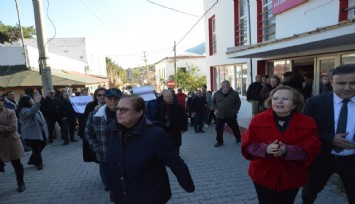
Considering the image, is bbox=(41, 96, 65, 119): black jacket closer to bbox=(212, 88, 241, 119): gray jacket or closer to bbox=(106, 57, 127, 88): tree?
bbox=(212, 88, 241, 119): gray jacket

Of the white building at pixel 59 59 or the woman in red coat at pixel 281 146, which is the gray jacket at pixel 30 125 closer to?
the white building at pixel 59 59

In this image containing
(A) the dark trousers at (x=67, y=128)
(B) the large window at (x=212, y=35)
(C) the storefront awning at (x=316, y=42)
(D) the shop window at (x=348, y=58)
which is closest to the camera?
(C) the storefront awning at (x=316, y=42)

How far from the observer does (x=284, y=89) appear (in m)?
2.38

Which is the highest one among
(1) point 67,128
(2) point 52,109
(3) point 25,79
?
(3) point 25,79

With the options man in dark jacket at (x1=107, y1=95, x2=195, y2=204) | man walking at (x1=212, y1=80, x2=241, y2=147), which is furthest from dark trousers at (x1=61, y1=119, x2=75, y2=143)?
man in dark jacket at (x1=107, y1=95, x2=195, y2=204)

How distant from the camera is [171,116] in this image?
5.18m

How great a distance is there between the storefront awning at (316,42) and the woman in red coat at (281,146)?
261cm

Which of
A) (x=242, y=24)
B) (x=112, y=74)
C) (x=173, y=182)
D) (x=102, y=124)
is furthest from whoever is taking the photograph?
(x=112, y=74)

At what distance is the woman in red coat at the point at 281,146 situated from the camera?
2.20 meters

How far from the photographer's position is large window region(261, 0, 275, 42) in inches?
351

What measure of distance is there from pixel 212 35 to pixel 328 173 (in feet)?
41.1

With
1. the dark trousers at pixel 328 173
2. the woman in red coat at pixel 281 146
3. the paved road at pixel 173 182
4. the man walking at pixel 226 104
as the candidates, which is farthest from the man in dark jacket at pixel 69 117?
the dark trousers at pixel 328 173

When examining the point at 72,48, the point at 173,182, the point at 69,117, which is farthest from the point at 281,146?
the point at 72,48

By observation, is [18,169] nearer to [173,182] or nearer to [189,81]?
[173,182]
